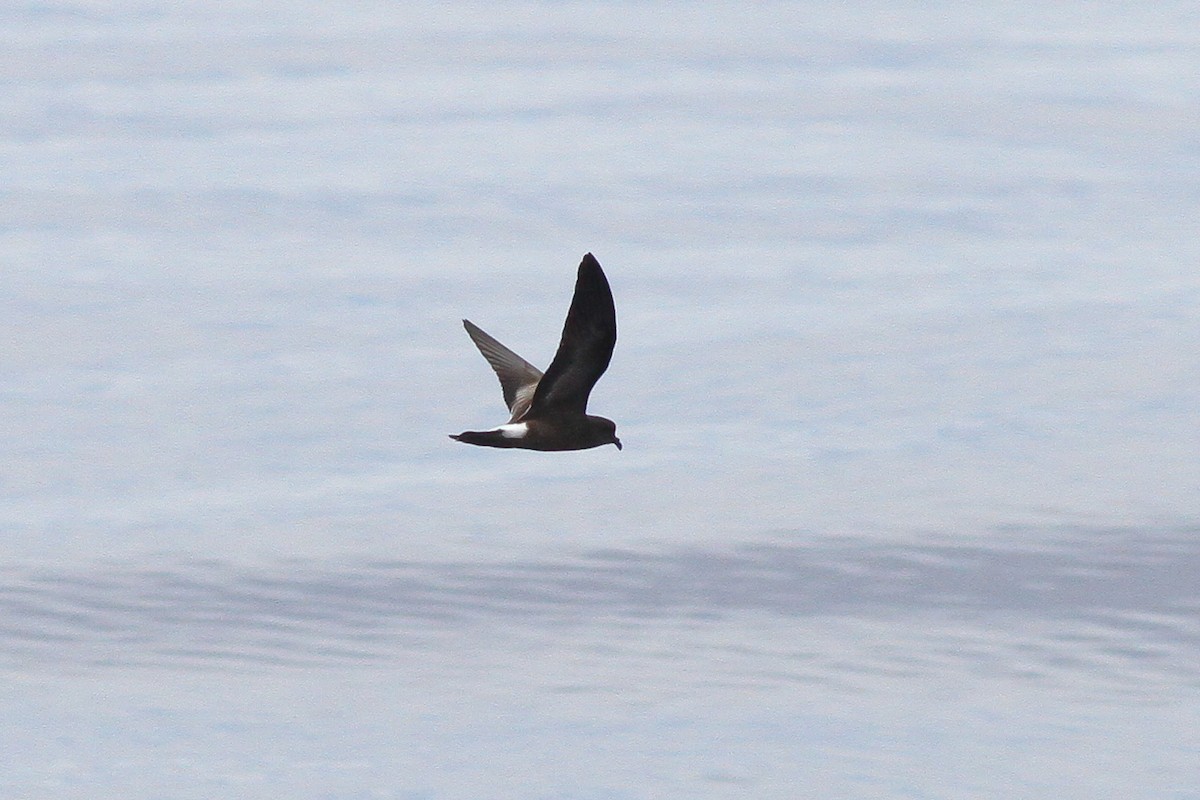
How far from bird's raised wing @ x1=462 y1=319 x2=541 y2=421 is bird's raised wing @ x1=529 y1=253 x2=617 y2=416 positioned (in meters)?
1.24

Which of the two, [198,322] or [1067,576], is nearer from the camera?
[1067,576]

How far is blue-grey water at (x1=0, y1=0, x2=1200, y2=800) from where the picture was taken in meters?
24.1

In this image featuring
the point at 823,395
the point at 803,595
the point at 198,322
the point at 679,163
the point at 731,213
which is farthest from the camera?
the point at 679,163

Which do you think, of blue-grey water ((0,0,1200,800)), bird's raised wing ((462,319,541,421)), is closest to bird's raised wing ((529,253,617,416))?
bird's raised wing ((462,319,541,421))

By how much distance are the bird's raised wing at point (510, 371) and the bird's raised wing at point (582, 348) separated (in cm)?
124

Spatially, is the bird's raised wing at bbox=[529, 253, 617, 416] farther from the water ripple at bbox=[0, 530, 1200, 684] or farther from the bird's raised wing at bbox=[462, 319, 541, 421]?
the water ripple at bbox=[0, 530, 1200, 684]

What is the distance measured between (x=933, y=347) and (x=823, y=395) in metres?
1.74

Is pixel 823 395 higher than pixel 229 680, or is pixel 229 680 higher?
pixel 823 395

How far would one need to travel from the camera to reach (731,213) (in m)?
35.2

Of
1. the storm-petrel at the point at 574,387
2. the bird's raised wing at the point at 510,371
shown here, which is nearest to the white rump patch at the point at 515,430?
the storm-petrel at the point at 574,387

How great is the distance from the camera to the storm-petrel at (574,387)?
12031 millimetres

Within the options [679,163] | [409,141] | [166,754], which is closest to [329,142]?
[409,141]

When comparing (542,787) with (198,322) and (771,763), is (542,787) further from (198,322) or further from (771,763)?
(198,322)

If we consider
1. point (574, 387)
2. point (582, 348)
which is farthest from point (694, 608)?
point (582, 348)
